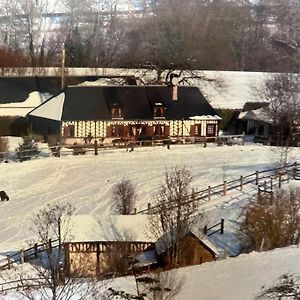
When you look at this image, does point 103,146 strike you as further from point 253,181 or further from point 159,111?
point 253,181

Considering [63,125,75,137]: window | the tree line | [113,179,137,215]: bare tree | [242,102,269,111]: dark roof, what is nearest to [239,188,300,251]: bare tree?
[113,179,137,215]: bare tree

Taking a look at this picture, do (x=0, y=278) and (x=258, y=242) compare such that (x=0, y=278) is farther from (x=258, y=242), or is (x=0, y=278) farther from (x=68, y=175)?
(x=68, y=175)

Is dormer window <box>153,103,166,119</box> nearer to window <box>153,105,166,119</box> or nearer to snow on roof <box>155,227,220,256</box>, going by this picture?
window <box>153,105,166,119</box>

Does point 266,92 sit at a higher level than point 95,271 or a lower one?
higher

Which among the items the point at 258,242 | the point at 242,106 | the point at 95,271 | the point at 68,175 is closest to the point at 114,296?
the point at 95,271

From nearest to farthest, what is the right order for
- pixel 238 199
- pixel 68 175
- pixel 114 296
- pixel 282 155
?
pixel 114 296, pixel 238 199, pixel 68 175, pixel 282 155

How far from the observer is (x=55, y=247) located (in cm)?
1995

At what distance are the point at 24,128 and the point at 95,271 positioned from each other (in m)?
23.8

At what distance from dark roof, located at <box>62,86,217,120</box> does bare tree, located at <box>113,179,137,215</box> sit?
12141mm

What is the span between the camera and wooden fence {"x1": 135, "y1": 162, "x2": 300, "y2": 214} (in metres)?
24.4

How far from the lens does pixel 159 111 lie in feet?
126

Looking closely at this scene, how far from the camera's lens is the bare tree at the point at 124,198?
23500mm

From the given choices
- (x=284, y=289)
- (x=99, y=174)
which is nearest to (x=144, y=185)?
(x=99, y=174)

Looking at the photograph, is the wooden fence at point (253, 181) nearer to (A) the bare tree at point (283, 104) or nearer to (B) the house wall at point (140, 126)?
(A) the bare tree at point (283, 104)
